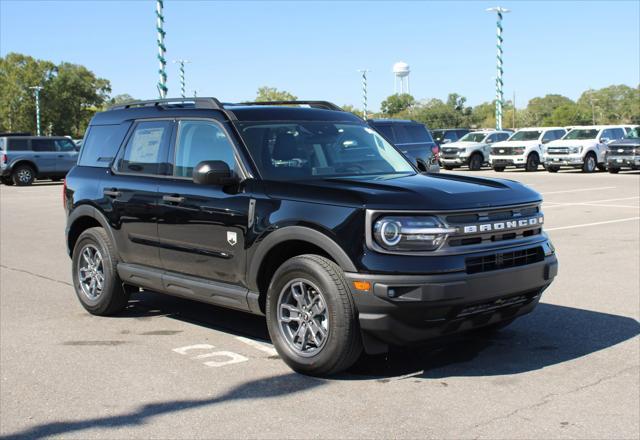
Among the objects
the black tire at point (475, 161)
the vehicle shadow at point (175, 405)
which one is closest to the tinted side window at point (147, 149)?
the vehicle shadow at point (175, 405)

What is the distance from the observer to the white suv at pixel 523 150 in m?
34.3

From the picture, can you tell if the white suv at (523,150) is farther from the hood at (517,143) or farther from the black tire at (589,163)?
the black tire at (589,163)

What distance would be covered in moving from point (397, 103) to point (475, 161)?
4748 inches

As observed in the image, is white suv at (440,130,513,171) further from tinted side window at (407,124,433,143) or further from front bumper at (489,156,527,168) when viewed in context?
tinted side window at (407,124,433,143)

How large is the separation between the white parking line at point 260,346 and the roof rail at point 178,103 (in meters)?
1.81

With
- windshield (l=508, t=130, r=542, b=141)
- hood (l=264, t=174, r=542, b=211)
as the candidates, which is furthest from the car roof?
windshield (l=508, t=130, r=542, b=141)

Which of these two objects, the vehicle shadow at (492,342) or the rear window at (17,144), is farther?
the rear window at (17,144)

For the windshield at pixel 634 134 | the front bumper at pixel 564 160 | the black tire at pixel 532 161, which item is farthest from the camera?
the black tire at pixel 532 161

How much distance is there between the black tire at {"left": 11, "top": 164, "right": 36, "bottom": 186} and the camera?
31250 mm

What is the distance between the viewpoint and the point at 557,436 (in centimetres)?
416

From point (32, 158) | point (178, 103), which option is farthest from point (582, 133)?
point (178, 103)

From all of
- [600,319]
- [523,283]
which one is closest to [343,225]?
[523,283]

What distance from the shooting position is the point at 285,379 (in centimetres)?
525

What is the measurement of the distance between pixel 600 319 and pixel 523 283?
185cm
